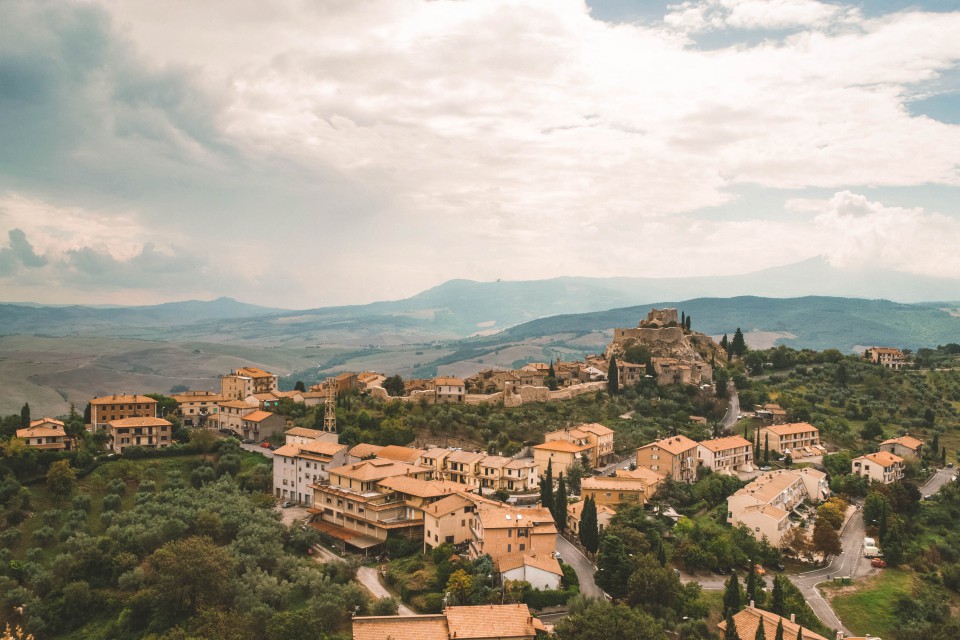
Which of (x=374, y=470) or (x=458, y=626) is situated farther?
(x=374, y=470)

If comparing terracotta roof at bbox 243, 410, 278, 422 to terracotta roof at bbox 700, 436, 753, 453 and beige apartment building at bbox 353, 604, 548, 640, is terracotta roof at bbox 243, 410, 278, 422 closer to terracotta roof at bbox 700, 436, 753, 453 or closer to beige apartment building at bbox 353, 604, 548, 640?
beige apartment building at bbox 353, 604, 548, 640

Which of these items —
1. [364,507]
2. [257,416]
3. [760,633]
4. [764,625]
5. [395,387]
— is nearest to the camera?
[760,633]

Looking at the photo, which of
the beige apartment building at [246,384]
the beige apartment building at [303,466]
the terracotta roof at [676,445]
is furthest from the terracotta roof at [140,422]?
the terracotta roof at [676,445]

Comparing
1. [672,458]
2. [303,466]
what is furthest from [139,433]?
[672,458]

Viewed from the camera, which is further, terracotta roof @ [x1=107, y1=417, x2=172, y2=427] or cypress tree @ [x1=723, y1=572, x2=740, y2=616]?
terracotta roof @ [x1=107, y1=417, x2=172, y2=427]

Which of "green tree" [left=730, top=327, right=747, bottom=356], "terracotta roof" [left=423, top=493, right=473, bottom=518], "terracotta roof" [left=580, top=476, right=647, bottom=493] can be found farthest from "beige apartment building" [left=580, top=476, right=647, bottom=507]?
"green tree" [left=730, top=327, right=747, bottom=356]

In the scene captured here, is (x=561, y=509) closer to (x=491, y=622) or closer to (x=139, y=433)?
(x=491, y=622)

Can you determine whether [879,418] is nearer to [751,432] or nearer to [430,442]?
[751,432]

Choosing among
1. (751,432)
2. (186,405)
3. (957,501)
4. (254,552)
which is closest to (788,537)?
(957,501)
